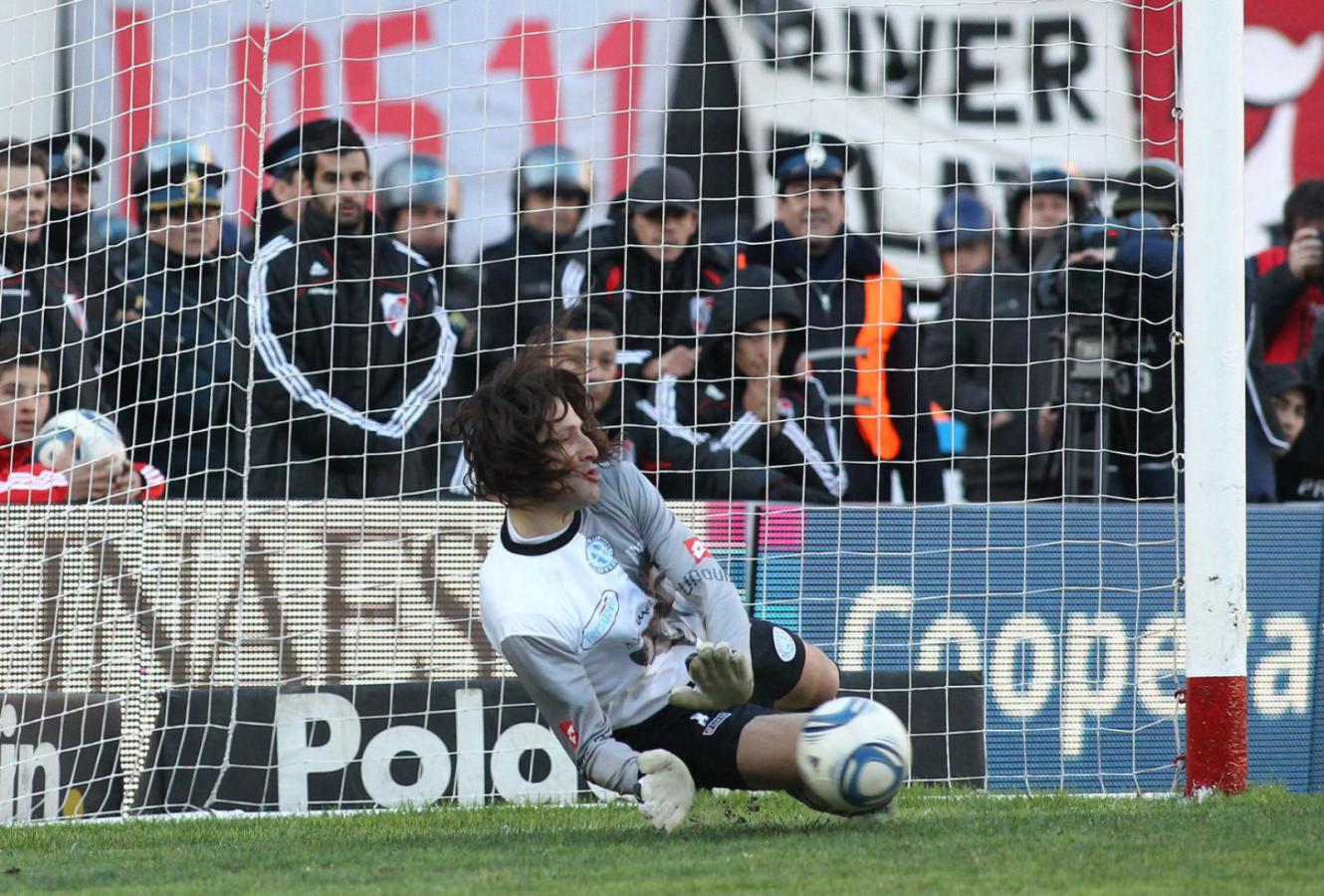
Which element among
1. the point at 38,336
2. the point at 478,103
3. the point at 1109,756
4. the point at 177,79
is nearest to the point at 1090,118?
the point at 478,103

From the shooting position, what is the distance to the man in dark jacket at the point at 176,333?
7.34 meters

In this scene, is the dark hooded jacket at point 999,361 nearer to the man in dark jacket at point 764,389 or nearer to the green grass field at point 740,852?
the man in dark jacket at point 764,389

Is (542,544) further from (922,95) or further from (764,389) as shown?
(922,95)

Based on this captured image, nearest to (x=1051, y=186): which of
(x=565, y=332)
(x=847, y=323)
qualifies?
(x=847, y=323)

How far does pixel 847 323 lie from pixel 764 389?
65cm

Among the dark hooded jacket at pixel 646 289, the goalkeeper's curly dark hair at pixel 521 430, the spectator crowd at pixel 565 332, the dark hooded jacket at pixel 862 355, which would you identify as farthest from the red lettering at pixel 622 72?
the goalkeeper's curly dark hair at pixel 521 430

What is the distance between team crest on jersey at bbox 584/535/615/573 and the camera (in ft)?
14.9

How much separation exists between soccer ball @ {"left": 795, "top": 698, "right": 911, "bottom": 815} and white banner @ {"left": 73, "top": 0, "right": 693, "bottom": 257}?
4724 millimetres

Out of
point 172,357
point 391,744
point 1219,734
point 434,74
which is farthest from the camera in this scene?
point 434,74

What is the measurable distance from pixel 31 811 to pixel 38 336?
2007 mm

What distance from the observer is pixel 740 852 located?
4.11 metres

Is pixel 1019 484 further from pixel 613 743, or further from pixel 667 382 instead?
pixel 613 743

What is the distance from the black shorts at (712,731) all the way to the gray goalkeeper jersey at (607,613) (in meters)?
0.04

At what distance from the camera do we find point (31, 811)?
6.70 meters
